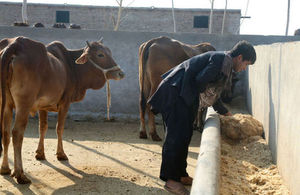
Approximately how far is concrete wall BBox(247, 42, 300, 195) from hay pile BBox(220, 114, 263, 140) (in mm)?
186

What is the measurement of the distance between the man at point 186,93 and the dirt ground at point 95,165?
57 cm

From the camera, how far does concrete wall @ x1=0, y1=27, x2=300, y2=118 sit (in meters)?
9.12

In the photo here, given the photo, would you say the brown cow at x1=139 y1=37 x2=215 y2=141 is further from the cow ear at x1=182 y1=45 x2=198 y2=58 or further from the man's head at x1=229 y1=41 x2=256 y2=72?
the man's head at x1=229 y1=41 x2=256 y2=72

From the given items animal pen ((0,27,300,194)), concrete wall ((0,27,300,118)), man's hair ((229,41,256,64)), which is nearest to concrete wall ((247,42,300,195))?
animal pen ((0,27,300,194))

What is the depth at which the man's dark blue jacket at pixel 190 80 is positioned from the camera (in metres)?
3.71

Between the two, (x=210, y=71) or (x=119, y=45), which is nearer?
(x=210, y=71)

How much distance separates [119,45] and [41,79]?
476 cm

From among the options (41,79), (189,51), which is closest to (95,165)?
(41,79)

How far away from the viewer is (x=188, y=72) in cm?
388

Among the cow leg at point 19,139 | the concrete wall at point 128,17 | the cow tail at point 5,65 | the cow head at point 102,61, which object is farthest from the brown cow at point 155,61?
the concrete wall at point 128,17

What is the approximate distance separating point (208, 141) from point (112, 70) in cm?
265

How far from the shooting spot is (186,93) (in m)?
3.87

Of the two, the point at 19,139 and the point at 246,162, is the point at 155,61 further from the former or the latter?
the point at 246,162

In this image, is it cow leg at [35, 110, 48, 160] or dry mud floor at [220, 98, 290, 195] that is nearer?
dry mud floor at [220, 98, 290, 195]
